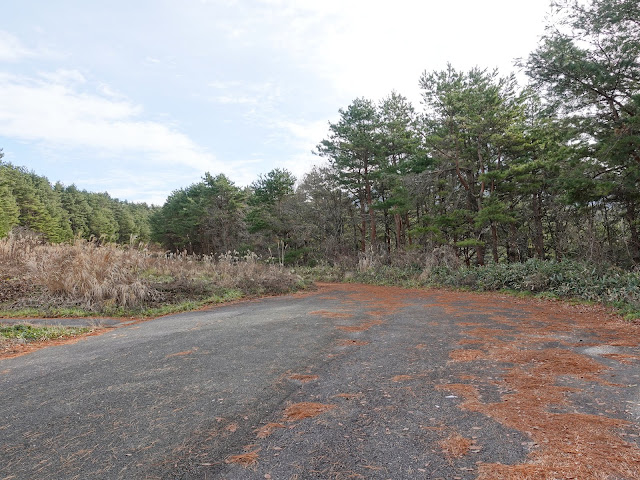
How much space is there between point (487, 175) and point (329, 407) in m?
12.5

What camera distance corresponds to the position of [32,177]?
164ft

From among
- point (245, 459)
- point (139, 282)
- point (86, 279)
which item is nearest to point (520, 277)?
point (245, 459)

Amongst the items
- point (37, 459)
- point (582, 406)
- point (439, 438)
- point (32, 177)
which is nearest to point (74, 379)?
point (37, 459)

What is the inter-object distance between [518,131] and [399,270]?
7.64 metres

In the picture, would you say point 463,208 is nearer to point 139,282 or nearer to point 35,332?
point 139,282

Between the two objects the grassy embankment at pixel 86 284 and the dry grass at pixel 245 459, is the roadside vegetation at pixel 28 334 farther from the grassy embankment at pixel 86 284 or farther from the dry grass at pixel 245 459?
the dry grass at pixel 245 459

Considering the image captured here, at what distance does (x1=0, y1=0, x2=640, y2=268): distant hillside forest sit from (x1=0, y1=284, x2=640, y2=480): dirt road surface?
5.81 metres

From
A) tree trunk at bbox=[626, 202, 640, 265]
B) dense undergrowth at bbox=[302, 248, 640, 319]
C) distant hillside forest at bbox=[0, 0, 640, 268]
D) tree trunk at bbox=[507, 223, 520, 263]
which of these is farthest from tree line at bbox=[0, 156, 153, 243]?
tree trunk at bbox=[626, 202, 640, 265]

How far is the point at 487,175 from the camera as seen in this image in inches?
502

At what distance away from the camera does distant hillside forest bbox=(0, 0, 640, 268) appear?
8.71 m

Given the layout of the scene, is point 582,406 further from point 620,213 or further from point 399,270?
point 399,270

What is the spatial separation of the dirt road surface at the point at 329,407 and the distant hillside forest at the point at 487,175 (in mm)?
5812

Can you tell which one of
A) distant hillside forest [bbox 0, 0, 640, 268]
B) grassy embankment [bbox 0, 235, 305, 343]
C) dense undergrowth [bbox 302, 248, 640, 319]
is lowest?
dense undergrowth [bbox 302, 248, 640, 319]

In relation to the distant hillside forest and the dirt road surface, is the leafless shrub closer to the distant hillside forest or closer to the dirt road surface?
the distant hillside forest
